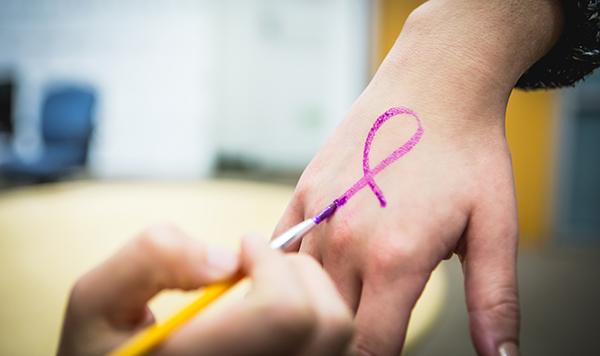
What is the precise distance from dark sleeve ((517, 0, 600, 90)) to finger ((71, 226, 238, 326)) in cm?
51

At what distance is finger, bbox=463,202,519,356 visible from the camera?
45 centimetres

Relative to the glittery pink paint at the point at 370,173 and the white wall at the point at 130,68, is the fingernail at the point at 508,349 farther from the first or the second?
the white wall at the point at 130,68

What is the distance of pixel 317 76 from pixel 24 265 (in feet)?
12.1

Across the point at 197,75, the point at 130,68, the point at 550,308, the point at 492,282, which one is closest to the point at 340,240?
the point at 492,282

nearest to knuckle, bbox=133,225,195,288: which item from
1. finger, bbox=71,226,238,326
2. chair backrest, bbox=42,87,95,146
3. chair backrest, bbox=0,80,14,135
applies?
finger, bbox=71,226,238,326

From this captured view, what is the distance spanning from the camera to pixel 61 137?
10.5 feet

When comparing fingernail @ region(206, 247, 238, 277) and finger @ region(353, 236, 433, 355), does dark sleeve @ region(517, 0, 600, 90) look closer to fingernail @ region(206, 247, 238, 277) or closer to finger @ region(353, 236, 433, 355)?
finger @ region(353, 236, 433, 355)

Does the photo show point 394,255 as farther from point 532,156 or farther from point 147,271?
point 532,156

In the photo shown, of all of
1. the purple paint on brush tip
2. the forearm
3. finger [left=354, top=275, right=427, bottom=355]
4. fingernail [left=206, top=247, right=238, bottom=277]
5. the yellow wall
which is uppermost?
the forearm

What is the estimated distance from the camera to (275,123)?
4.58 meters

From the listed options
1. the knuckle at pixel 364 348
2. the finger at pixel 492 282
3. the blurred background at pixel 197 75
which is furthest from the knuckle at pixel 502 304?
the blurred background at pixel 197 75

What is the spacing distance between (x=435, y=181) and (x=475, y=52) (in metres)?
0.17

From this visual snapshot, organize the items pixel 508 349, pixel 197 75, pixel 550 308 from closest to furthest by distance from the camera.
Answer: pixel 508 349 → pixel 550 308 → pixel 197 75

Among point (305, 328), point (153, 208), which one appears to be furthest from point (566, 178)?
point (305, 328)
